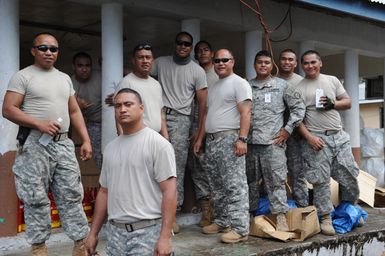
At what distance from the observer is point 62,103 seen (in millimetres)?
3801

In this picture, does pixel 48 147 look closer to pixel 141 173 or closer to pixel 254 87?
pixel 141 173

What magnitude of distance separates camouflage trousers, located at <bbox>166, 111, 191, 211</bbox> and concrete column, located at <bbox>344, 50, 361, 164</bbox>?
372cm

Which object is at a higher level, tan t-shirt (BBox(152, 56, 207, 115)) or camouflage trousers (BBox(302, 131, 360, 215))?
tan t-shirt (BBox(152, 56, 207, 115))

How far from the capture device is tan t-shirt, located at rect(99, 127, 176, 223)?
9.42 feet

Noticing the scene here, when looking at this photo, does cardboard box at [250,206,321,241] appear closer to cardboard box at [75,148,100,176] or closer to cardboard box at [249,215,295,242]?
cardboard box at [249,215,295,242]

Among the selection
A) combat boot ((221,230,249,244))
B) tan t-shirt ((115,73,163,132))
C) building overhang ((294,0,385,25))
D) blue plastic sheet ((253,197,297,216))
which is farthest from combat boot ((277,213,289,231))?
building overhang ((294,0,385,25))

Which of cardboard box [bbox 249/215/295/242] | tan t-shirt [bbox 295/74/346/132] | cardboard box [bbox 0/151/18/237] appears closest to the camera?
cardboard box [bbox 0/151/18/237]

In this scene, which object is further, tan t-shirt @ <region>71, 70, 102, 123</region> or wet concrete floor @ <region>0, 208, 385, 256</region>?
tan t-shirt @ <region>71, 70, 102, 123</region>

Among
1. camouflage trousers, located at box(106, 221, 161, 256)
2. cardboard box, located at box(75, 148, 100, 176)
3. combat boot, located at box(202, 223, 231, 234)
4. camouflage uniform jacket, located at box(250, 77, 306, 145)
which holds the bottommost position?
combat boot, located at box(202, 223, 231, 234)

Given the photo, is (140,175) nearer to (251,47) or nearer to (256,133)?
(256,133)

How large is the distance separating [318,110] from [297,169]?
0.69 m

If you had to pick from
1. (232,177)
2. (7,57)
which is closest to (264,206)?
(232,177)

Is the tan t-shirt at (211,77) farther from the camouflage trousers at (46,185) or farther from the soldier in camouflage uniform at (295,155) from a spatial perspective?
the camouflage trousers at (46,185)

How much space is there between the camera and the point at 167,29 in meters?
7.35
